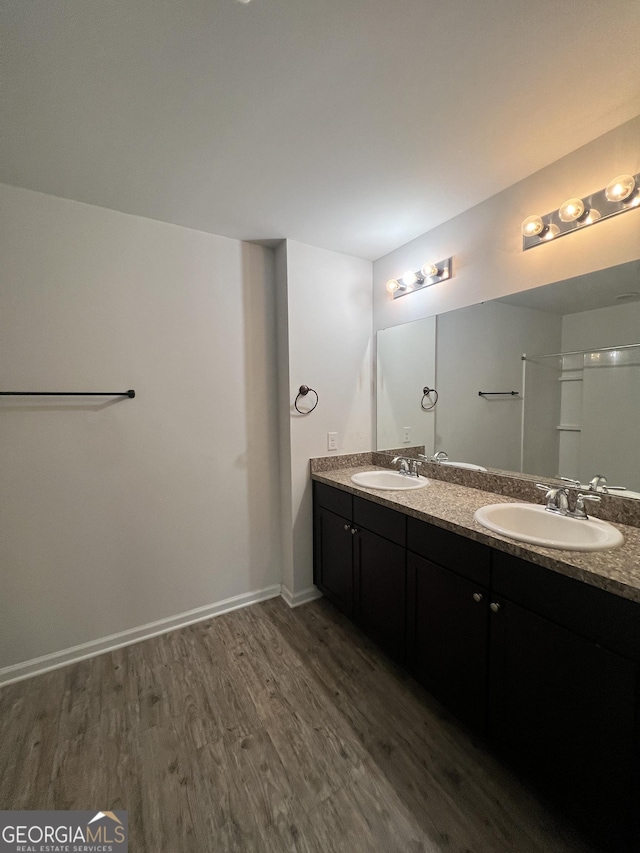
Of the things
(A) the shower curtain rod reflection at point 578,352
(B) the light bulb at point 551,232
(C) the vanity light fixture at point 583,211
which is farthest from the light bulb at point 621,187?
(A) the shower curtain rod reflection at point 578,352

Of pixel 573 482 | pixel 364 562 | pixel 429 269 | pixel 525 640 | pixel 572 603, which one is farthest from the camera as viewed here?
pixel 429 269

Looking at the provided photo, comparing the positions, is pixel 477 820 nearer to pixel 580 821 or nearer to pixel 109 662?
pixel 580 821

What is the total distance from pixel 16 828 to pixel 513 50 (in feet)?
9.48

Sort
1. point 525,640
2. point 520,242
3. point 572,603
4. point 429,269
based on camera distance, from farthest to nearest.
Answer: point 429,269
point 520,242
point 525,640
point 572,603

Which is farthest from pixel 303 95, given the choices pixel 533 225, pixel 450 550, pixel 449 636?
pixel 449 636

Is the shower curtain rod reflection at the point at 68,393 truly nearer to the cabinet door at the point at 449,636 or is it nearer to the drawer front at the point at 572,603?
the cabinet door at the point at 449,636

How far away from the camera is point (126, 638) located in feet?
6.19

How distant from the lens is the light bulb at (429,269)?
6.54 ft

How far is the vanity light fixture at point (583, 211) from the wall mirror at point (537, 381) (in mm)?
218

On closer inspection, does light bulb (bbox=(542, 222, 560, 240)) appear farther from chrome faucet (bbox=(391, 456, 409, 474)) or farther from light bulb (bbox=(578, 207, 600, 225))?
chrome faucet (bbox=(391, 456, 409, 474))

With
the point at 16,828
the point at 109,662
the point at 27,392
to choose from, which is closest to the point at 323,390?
the point at 27,392

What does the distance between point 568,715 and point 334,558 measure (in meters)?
1.29

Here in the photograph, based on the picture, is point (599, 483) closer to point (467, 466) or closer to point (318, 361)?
point (467, 466)

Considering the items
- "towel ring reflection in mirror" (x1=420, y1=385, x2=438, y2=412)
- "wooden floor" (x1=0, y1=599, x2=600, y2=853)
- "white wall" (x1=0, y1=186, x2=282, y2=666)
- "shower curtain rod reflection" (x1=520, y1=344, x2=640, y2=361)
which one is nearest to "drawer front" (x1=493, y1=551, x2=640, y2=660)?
"wooden floor" (x1=0, y1=599, x2=600, y2=853)
